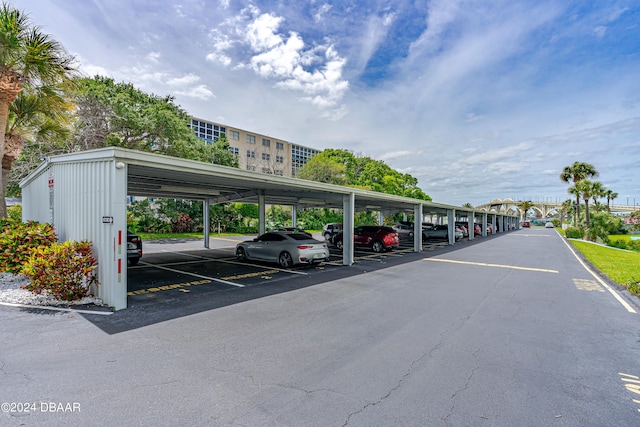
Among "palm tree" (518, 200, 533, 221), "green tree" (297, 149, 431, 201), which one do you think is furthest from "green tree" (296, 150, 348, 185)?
"palm tree" (518, 200, 533, 221)

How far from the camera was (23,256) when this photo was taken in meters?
8.05

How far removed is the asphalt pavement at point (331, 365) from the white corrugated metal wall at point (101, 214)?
817 millimetres

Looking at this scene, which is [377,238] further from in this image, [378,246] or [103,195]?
[103,195]

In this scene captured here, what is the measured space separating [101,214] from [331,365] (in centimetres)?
565

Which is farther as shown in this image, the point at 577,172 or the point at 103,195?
the point at 577,172

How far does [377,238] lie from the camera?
1697cm

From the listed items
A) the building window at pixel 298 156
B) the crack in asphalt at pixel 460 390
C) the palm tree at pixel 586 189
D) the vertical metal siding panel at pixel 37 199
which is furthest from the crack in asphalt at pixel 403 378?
the building window at pixel 298 156

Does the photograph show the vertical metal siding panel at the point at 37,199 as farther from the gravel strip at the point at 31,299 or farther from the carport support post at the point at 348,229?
the carport support post at the point at 348,229

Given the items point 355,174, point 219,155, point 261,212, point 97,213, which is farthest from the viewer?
point 355,174

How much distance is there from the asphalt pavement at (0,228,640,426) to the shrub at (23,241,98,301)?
611mm

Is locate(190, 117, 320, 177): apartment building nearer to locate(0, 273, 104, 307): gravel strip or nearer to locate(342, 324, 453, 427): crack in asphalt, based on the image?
locate(0, 273, 104, 307): gravel strip

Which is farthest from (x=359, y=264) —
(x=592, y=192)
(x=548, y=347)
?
(x=592, y=192)

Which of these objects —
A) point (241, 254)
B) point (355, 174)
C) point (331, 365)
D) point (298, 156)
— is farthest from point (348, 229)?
point (298, 156)

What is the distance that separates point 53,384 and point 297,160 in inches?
2228
